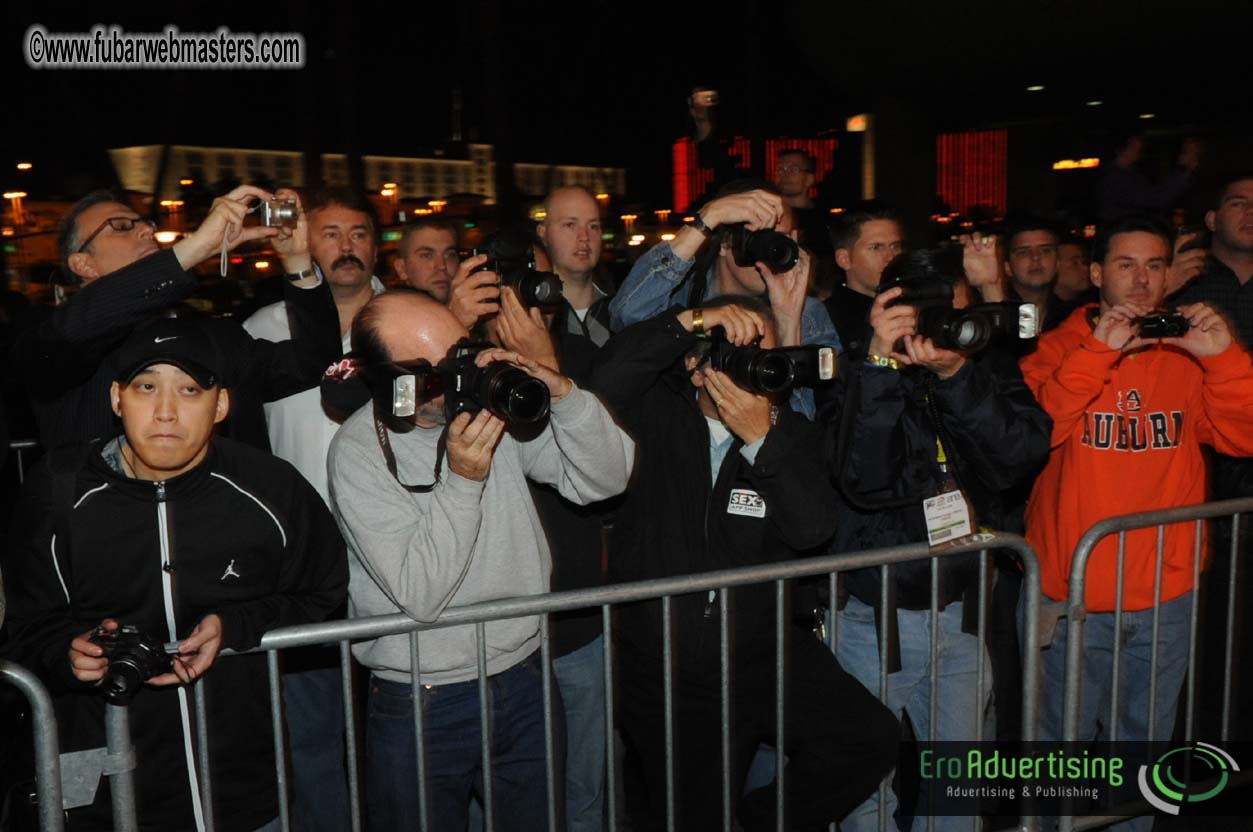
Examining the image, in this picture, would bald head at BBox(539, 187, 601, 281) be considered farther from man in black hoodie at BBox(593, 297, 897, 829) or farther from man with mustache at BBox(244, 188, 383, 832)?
man in black hoodie at BBox(593, 297, 897, 829)

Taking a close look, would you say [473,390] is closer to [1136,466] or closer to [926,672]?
[926,672]

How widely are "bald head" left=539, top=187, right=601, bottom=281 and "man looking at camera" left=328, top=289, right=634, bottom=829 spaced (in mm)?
1348

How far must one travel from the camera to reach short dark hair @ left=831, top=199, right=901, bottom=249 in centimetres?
418

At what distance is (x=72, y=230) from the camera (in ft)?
10.6

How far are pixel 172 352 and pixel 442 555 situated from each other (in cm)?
78

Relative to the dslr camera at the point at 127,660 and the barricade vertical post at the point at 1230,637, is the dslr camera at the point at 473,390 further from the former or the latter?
the barricade vertical post at the point at 1230,637

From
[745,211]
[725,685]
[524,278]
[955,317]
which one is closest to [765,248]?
[745,211]

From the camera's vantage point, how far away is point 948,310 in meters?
3.01

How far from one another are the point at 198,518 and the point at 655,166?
884 inches

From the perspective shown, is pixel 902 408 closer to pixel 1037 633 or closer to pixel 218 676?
pixel 1037 633

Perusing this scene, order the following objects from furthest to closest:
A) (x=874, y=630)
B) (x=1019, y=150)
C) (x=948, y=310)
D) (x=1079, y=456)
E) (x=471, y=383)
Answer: (x=1019, y=150) < (x=1079, y=456) < (x=874, y=630) < (x=948, y=310) < (x=471, y=383)

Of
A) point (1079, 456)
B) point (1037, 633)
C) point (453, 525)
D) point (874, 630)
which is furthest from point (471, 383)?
point (1079, 456)

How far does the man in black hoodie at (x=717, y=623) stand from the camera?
9.93ft
